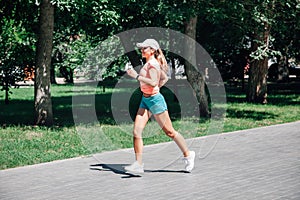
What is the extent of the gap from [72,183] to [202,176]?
179 cm

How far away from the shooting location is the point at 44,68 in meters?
15.1

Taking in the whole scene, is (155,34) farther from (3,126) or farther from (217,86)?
(217,86)

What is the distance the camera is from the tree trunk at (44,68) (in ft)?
49.2

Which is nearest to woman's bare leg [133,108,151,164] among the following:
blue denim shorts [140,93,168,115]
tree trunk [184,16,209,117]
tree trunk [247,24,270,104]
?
blue denim shorts [140,93,168,115]

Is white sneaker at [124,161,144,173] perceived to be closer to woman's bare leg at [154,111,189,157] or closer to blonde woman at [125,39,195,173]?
blonde woman at [125,39,195,173]

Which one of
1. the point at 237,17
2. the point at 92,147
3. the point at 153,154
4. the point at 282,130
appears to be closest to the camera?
the point at 153,154

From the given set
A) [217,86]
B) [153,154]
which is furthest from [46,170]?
[217,86]

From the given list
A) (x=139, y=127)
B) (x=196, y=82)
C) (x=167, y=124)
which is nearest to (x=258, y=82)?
(x=196, y=82)

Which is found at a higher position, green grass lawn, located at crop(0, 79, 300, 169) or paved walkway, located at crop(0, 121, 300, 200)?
green grass lawn, located at crop(0, 79, 300, 169)

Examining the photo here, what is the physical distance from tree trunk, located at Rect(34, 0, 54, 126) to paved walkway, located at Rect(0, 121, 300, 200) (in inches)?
187

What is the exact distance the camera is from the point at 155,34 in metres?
19.3

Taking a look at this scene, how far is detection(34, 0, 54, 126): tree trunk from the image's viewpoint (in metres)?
15.0

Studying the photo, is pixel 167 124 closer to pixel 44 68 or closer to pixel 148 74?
pixel 148 74

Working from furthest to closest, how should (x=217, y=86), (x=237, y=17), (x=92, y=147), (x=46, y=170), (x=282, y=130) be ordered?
(x=217, y=86), (x=237, y=17), (x=282, y=130), (x=92, y=147), (x=46, y=170)
